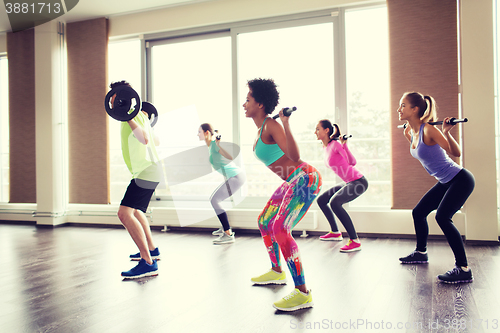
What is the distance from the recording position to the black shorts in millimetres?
2488

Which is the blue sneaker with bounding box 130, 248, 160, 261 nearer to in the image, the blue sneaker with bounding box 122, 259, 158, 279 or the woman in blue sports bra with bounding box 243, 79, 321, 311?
the blue sneaker with bounding box 122, 259, 158, 279

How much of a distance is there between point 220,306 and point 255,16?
370 centimetres

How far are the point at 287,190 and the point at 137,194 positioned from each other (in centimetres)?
116

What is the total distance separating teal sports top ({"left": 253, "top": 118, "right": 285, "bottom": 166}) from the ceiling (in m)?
3.52

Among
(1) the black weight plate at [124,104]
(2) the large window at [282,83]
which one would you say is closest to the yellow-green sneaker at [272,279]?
(1) the black weight plate at [124,104]

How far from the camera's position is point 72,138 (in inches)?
208

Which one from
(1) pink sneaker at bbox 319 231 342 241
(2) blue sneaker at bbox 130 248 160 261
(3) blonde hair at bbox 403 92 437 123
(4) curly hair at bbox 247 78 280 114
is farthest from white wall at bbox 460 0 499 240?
(2) blue sneaker at bbox 130 248 160 261

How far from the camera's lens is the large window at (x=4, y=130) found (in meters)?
5.82

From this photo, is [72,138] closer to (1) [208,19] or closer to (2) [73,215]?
(2) [73,215]

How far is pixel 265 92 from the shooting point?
2045 millimetres

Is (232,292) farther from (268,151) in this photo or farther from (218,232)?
(218,232)

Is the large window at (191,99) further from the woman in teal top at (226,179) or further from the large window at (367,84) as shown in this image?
the large window at (367,84)

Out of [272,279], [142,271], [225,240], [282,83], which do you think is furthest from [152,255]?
[282,83]

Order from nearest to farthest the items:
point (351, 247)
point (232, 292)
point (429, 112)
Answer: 1. point (232, 292)
2. point (429, 112)
3. point (351, 247)
